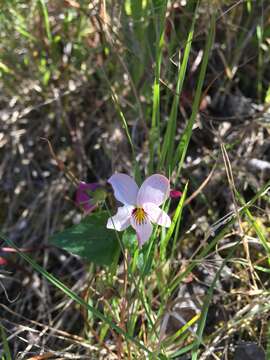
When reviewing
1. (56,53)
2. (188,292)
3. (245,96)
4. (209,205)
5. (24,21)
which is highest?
(24,21)

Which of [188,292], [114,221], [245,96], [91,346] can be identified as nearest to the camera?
[114,221]

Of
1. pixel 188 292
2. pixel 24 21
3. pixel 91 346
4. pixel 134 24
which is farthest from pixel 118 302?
pixel 24 21

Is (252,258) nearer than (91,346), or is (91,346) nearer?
(91,346)

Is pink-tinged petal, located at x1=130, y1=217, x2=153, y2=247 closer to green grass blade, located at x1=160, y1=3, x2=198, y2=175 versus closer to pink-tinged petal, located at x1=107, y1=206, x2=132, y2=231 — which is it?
pink-tinged petal, located at x1=107, y1=206, x2=132, y2=231

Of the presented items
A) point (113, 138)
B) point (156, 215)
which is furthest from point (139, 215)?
point (113, 138)

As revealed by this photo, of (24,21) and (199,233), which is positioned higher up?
(24,21)

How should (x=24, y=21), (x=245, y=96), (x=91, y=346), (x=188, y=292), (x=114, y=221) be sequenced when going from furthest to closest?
(x=245, y=96)
(x=24, y=21)
(x=188, y=292)
(x=91, y=346)
(x=114, y=221)

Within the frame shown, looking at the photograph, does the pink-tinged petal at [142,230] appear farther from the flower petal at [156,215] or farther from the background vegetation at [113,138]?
the background vegetation at [113,138]

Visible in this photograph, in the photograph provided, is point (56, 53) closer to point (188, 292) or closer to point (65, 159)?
point (65, 159)
